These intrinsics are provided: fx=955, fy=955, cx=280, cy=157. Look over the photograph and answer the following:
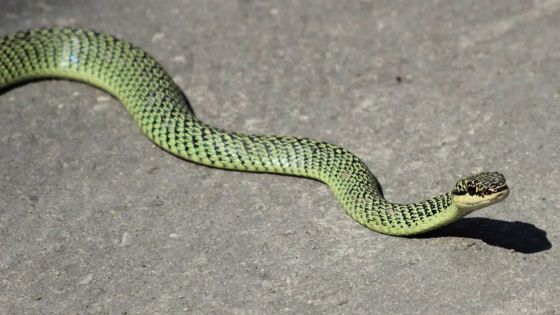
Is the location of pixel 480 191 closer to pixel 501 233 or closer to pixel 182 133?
pixel 501 233

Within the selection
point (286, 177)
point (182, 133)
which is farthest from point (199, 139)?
point (286, 177)

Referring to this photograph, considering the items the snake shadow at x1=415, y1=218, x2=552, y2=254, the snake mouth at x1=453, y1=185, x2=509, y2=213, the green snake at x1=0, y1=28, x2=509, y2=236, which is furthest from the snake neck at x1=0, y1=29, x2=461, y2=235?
the snake shadow at x1=415, y1=218, x2=552, y2=254

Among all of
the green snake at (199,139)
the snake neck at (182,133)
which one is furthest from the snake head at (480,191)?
the snake neck at (182,133)

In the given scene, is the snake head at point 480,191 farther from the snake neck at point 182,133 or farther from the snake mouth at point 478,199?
the snake neck at point 182,133

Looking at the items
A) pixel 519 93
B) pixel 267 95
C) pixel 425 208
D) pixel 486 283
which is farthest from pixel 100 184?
pixel 519 93

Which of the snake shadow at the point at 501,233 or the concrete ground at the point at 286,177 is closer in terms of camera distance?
the concrete ground at the point at 286,177

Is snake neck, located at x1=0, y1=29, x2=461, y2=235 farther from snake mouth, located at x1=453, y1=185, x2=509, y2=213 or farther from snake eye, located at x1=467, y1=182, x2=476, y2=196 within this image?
snake eye, located at x1=467, y1=182, x2=476, y2=196

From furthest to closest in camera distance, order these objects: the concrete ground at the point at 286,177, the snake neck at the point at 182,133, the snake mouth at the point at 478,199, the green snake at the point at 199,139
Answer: the snake neck at the point at 182,133
the green snake at the point at 199,139
the concrete ground at the point at 286,177
the snake mouth at the point at 478,199

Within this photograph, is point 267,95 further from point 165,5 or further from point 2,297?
point 2,297
